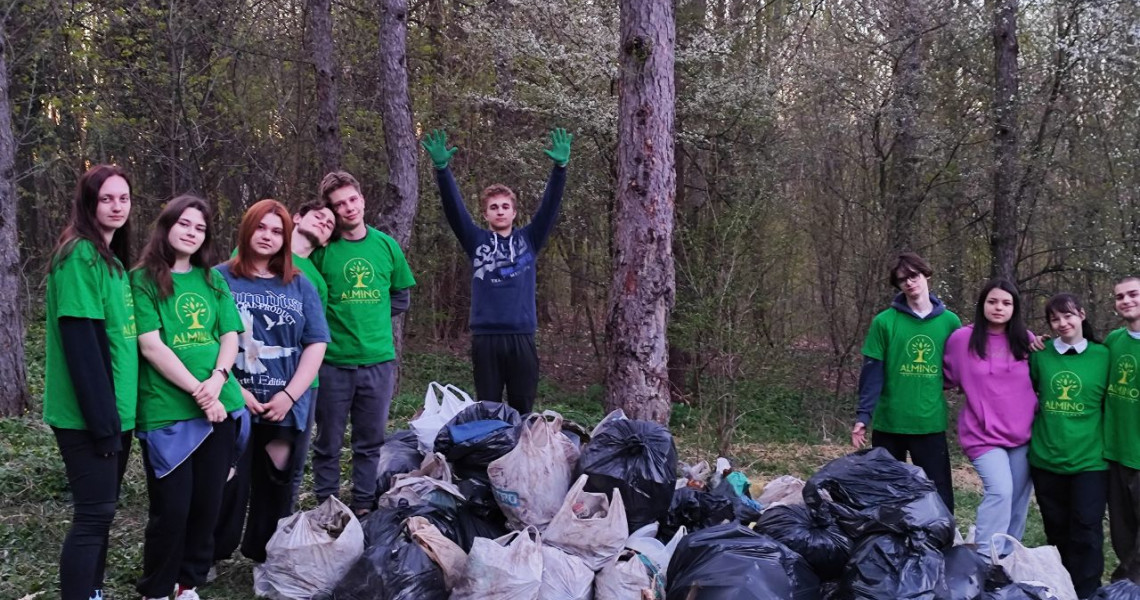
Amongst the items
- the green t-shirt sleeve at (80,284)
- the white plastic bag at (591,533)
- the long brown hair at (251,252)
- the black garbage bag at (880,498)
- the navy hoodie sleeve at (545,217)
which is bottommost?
the white plastic bag at (591,533)

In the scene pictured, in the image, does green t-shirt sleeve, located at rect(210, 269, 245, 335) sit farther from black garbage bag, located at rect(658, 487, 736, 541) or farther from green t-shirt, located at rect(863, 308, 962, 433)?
green t-shirt, located at rect(863, 308, 962, 433)

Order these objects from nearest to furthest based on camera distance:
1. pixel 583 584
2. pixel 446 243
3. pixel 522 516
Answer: pixel 583 584, pixel 522 516, pixel 446 243

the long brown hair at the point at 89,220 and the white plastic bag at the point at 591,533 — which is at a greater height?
the long brown hair at the point at 89,220

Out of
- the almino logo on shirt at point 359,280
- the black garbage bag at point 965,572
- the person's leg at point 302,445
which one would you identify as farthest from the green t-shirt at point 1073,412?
the person's leg at point 302,445

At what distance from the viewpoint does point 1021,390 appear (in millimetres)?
4398

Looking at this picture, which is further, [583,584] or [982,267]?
[982,267]

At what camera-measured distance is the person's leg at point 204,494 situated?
349 centimetres

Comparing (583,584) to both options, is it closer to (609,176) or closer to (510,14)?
(609,176)

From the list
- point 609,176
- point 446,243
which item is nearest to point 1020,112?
point 609,176

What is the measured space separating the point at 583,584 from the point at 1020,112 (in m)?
10.1

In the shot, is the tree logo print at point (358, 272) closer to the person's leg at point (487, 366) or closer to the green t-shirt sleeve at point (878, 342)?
the person's leg at point (487, 366)

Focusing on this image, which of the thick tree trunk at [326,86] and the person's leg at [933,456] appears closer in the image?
the person's leg at [933,456]

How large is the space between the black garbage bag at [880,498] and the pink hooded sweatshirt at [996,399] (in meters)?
0.78

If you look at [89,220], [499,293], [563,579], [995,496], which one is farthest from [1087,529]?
[89,220]
